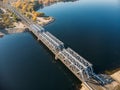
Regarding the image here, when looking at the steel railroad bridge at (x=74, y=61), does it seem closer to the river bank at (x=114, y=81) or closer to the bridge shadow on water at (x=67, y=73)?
the river bank at (x=114, y=81)

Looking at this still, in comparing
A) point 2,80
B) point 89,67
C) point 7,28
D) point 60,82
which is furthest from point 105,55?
point 7,28

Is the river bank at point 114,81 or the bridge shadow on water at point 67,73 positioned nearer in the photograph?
the river bank at point 114,81

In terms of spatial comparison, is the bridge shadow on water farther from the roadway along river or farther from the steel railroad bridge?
the steel railroad bridge

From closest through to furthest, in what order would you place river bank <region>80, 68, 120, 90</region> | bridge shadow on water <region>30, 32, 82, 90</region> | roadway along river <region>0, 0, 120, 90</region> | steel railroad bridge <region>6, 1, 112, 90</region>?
1. river bank <region>80, 68, 120, 90</region>
2. steel railroad bridge <region>6, 1, 112, 90</region>
3. bridge shadow on water <region>30, 32, 82, 90</region>
4. roadway along river <region>0, 0, 120, 90</region>

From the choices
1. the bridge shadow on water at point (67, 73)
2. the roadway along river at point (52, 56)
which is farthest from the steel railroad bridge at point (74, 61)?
the roadway along river at point (52, 56)

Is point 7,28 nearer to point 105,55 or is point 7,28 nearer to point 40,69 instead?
point 40,69

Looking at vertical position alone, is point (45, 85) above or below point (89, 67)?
below

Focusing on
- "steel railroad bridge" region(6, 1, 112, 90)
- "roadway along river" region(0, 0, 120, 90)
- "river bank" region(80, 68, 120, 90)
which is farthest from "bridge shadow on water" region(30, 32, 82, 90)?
"river bank" region(80, 68, 120, 90)

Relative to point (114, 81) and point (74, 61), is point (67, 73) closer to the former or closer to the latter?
point (74, 61)
